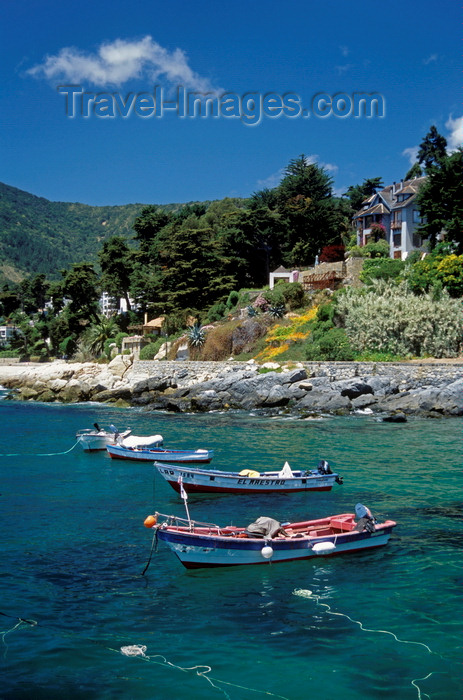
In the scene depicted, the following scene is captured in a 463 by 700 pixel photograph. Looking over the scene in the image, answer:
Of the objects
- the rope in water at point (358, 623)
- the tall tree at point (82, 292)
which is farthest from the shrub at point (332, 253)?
the rope in water at point (358, 623)

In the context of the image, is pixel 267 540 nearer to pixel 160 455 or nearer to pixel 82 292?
pixel 160 455

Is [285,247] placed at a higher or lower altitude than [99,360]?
higher

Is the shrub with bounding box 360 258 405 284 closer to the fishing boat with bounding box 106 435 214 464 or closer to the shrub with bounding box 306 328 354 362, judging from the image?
the shrub with bounding box 306 328 354 362

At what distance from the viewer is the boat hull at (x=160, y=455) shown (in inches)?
1062

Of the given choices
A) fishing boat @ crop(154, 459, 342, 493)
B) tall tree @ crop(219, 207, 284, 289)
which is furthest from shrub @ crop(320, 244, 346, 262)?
fishing boat @ crop(154, 459, 342, 493)

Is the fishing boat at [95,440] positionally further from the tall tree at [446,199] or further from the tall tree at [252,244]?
the tall tree at [252,244]

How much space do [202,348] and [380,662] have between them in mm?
48539

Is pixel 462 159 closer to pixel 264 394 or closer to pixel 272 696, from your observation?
pixel 264 394

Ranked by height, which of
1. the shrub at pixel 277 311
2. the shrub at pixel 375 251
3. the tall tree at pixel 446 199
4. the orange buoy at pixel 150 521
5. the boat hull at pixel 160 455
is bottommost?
the boat hull at pixel 160 455

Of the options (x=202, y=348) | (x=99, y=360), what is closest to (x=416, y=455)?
(x=202, y=348)

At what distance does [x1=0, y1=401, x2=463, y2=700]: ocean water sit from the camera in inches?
409

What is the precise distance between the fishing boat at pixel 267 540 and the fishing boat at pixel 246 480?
16.2ft

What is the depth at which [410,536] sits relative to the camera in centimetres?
1728

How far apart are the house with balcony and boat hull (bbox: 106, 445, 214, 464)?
43.9 m
